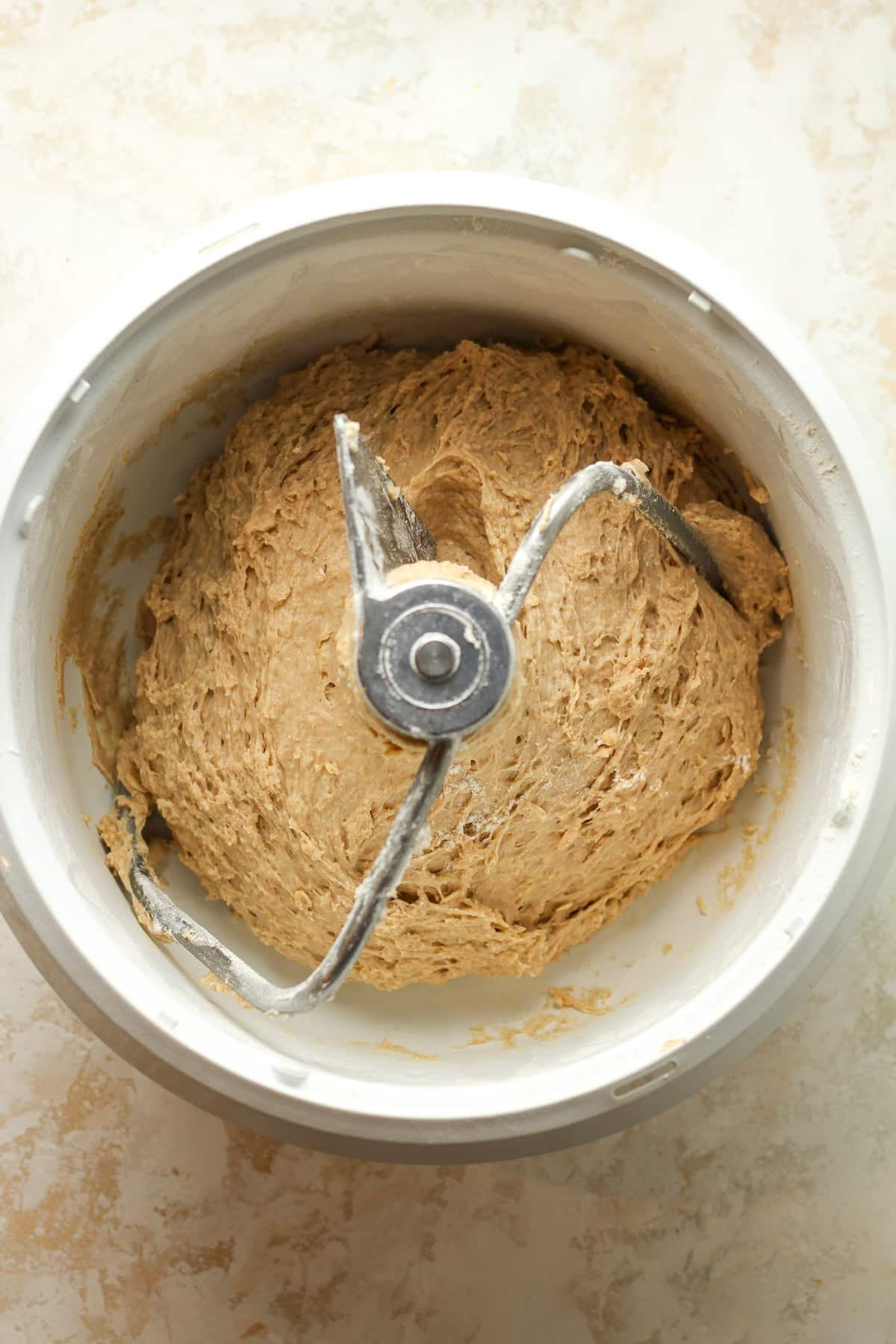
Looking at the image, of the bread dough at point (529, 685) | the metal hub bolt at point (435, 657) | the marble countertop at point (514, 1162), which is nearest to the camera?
the metal hub bolt at point (435, 657)

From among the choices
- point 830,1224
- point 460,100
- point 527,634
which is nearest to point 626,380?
point 527,634

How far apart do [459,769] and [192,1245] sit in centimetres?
64

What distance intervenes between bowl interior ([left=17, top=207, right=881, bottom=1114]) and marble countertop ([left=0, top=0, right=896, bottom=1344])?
23 cm

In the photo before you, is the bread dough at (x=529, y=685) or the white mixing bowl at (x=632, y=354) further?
the bread dough at (x=529, y=685)

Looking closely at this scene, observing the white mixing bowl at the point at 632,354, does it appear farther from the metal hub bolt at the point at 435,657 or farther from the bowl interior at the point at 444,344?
the metal hub bolt at the point at 435,657

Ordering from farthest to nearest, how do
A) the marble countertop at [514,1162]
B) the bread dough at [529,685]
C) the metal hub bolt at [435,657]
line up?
the marble countertop at [514,1162], the bread dough at [529,685], the metal hub bolt at [435,657]

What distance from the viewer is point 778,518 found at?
1.08 m

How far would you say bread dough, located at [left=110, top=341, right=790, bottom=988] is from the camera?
3.55ft

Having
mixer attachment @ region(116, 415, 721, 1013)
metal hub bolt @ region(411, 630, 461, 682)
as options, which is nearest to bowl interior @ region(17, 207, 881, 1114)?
mixer attachment @ region(116, 415, 721, 1013)

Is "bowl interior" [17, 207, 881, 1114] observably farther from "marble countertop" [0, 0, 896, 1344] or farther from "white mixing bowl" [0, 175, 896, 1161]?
"marble countertop" [0, 0, 896, 1344]

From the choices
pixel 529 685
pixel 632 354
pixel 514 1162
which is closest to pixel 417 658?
pixel 529 685

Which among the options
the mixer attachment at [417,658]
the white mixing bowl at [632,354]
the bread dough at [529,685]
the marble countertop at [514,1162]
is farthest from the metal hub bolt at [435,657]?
the marble countertop at [514,1162]

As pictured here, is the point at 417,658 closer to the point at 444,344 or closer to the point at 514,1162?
the point at 444,344

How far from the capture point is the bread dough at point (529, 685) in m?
1.08
